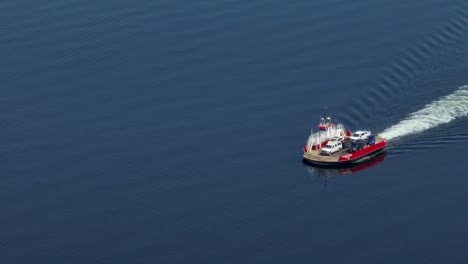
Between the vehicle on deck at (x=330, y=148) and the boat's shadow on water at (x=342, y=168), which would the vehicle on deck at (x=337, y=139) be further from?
the boat's shadow on water at (x=342, y=168)

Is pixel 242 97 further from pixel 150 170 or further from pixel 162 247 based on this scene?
pixel 162 247

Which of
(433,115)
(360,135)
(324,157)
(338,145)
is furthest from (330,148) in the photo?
(433,115)

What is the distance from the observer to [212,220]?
153 m

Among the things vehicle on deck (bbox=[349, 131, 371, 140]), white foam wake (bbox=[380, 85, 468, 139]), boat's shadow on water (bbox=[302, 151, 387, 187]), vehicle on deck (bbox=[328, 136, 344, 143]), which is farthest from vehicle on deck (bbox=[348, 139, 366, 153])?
white foam wake (bbox=[380, 85, 468, 139])

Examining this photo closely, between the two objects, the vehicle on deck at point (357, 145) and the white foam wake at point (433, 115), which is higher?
the white foam wake at point (433, 115)

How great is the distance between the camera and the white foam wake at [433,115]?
168125 mm

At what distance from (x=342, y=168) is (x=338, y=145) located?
12.3 feet

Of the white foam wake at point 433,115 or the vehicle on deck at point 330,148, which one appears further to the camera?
the white foam wake at point 433,115

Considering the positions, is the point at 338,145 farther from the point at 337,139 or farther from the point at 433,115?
the point at 433,115

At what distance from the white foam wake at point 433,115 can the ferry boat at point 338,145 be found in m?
2.50

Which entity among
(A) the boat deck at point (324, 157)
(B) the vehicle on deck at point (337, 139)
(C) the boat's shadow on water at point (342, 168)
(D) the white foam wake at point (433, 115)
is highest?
(D) the white foam wake at point (433, 115)

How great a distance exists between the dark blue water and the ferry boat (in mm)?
1354

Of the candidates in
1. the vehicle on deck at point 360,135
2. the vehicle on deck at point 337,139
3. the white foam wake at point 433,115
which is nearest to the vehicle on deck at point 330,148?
the vehicle on deck at point 337,139

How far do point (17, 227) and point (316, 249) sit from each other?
3108 centimetres
